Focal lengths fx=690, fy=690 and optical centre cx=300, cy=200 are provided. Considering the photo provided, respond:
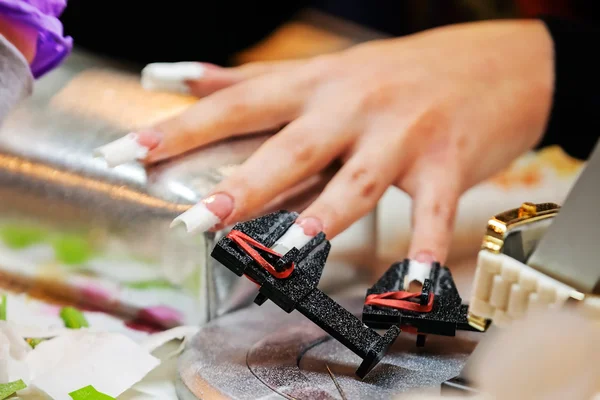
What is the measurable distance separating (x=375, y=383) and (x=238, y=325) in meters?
0.12

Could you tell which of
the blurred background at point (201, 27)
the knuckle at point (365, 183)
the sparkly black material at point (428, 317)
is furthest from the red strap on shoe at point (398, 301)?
the blurred background at point (201, 27)

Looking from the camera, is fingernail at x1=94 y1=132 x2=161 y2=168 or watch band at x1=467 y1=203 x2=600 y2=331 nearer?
watch band at x1=467 y1=203 x2=600 y2=331

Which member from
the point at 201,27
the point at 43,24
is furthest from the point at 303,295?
the point at 201,27

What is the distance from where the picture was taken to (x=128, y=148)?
0.50 m

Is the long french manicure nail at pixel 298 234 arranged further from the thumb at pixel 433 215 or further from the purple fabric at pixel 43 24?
the purple fabric at pixel 43 24

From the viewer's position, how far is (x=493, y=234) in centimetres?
32

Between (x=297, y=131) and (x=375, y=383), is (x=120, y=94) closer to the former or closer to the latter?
(x=297, y=131)

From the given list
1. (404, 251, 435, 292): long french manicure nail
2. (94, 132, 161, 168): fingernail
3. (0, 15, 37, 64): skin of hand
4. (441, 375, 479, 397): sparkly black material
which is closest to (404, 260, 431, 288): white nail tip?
(404, 251, 435, 292): long french manicure nail

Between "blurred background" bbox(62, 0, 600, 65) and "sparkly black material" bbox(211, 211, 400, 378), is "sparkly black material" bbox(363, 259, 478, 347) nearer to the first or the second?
"sparkly black material" bbox(211, 211, 400, 378)

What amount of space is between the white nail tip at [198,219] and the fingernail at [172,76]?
17 cm

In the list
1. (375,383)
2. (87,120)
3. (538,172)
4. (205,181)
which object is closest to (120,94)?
(87,120)

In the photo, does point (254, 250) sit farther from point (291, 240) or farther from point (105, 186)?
point (105, 186)

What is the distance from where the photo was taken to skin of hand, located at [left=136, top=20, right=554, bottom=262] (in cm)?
50

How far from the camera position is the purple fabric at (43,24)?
1.47ft
